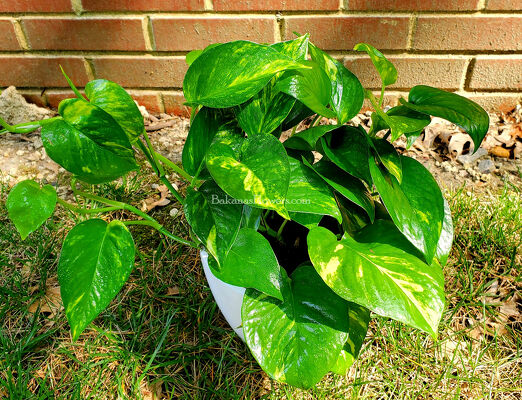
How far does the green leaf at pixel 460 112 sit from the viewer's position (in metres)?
0.70

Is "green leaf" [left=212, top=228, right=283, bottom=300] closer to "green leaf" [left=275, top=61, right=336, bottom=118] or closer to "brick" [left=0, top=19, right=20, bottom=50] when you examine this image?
"green leaf" [left=275, top=61, right=336, bottom=118]

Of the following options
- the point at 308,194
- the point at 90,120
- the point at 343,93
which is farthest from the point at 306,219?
the point at 90,120

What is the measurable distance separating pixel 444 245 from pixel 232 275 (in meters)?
0.37

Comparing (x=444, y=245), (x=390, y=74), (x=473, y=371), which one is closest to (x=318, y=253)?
(x=444, y=245)

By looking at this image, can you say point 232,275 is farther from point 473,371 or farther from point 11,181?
point 11,181

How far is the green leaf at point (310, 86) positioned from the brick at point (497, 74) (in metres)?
1.00

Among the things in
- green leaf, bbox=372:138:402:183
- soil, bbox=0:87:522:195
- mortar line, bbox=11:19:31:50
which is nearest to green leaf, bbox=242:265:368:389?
green leaf, bbox=372:138:402:183

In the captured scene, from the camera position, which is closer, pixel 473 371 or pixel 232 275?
pixel 232 275

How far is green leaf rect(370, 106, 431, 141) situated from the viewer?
2.18ft

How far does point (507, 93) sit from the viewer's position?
5.04 ft

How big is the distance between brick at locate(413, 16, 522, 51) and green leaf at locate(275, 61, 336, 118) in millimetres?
854

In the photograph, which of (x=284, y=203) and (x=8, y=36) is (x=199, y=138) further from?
(x=8, y=36)

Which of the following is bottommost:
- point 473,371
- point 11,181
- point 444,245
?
point 473,371

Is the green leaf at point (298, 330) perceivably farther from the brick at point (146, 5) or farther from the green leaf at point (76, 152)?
the brick at point (146, 5)
